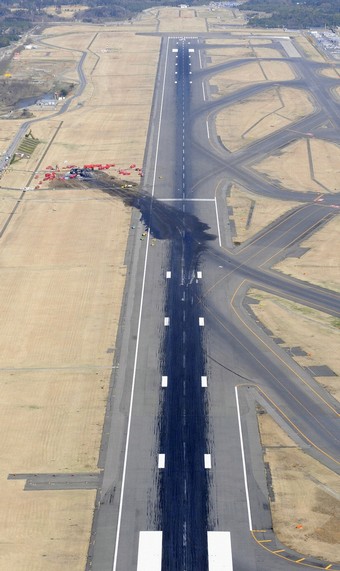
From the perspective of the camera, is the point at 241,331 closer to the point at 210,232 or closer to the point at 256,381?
the point at 256,381

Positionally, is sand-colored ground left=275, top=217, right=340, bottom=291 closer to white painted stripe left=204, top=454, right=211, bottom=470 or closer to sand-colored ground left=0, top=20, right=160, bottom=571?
sand-colored ground left=0, top=20, right=160, bottom=571

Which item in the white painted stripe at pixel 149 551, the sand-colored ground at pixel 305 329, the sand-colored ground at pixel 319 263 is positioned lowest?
the white painted stripe at pixel 149 551

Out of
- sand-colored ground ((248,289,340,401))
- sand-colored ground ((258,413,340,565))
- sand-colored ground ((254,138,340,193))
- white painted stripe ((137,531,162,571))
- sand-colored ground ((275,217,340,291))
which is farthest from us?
sand-colored ground ((254,138,340,193))

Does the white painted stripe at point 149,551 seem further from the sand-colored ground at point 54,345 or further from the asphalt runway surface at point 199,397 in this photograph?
the sand-colored ground at point 54,345

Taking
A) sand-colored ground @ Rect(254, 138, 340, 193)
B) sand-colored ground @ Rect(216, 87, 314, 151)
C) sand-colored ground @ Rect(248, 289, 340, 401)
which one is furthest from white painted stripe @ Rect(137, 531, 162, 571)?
sand-colored ground @ Rect(216, 87, 314, 151)

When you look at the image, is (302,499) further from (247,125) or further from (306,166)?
(247,125)

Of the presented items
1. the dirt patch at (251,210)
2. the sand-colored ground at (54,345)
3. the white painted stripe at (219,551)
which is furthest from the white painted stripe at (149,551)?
the dirt patch at (251,210)
